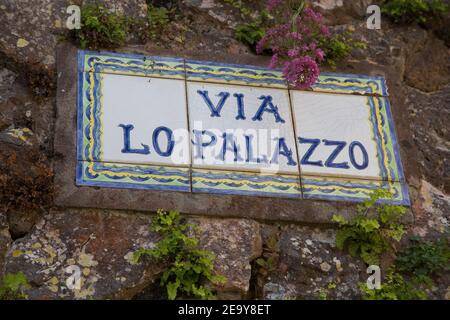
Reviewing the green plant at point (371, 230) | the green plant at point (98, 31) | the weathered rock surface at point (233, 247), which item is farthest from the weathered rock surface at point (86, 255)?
the green plant at point (98, 31)

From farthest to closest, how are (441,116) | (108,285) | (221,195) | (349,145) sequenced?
(441,116), (349,145), (221,195), (108,285)

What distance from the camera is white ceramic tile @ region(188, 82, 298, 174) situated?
4.72m

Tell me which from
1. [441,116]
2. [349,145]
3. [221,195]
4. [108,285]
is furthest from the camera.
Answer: [441,116]

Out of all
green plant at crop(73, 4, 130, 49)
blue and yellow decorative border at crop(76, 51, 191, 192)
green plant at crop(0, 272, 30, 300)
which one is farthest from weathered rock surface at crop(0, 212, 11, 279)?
green plant at crop(73, 4, 130, 49)

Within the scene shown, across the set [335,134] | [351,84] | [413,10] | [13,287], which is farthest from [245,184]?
[413,10]

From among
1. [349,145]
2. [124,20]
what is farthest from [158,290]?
[124,20]

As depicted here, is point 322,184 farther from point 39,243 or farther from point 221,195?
point 39,243

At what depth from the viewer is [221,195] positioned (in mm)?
4598

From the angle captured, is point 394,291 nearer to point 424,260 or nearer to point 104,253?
point 424,260

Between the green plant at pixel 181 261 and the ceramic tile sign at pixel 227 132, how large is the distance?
29 centimetres

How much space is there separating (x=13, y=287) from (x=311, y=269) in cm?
153

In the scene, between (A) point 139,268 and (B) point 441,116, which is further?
(B) point 441,116

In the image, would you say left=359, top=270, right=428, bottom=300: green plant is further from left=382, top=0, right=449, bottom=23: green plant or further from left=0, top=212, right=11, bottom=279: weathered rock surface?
left=382, top=0, right=449, bottom=23: green plant
